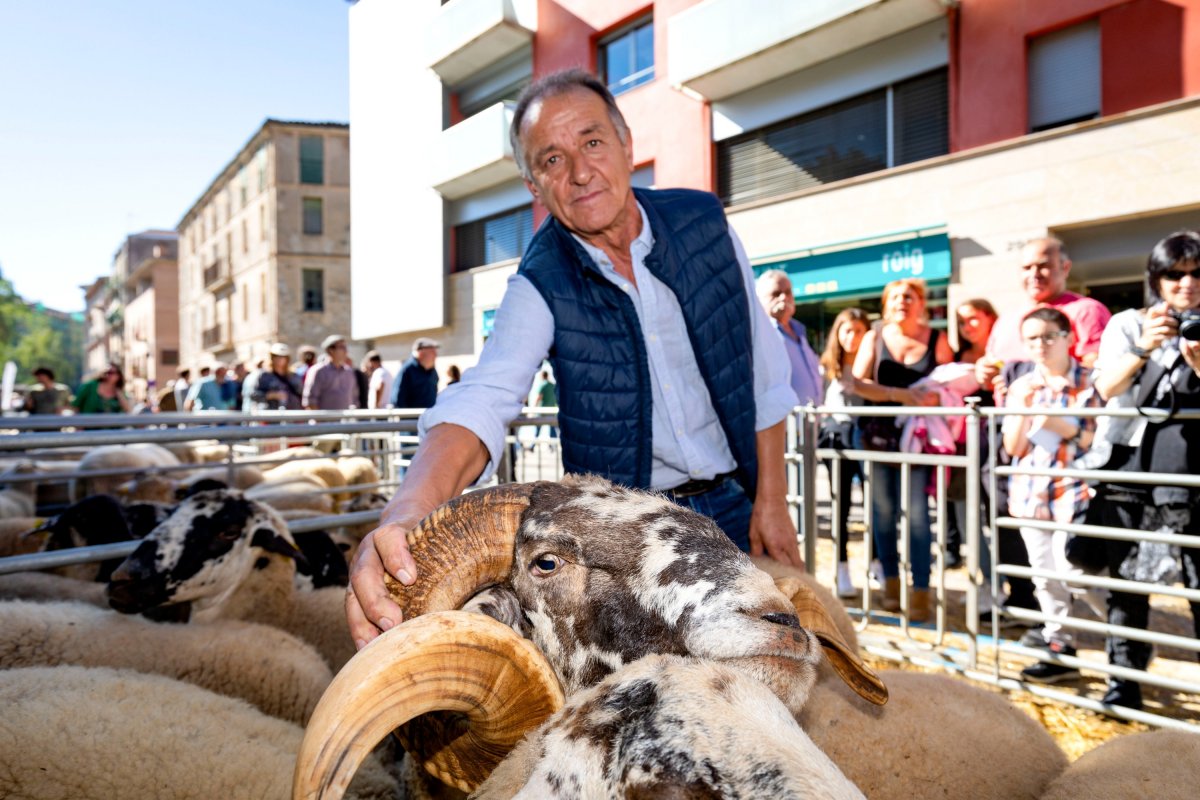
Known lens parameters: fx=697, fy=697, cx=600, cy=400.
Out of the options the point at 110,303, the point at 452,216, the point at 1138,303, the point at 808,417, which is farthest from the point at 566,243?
the point at 110,303

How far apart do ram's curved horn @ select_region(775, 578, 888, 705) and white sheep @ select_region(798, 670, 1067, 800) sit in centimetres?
20

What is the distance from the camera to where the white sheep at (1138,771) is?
162 cm

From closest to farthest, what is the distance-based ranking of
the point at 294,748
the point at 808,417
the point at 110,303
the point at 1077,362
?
the point at 294,748 → the point at 1077,362 → the point at 808,417 → the point at 110,303

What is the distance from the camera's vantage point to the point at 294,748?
217 centimetres

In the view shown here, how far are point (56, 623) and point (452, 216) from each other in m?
19.3

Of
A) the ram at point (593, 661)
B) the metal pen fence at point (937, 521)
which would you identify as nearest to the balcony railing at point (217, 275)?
the metal pen fence at point (937, 521)

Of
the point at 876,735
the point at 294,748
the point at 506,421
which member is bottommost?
the point at 294,748

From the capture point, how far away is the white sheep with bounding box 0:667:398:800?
1.73 m

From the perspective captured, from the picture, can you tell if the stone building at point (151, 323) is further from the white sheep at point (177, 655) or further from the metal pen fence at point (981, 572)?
the metal pen fence at point (981, 572)

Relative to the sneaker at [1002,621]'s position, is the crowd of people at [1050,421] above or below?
above

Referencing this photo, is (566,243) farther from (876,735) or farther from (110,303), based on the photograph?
(110,303)

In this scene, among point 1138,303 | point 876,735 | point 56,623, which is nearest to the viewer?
point 876,735

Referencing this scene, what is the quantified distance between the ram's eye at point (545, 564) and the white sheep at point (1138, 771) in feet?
4.50

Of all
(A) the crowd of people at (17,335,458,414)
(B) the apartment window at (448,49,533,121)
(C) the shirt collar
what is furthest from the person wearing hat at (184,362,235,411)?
(C) the shirt collar
